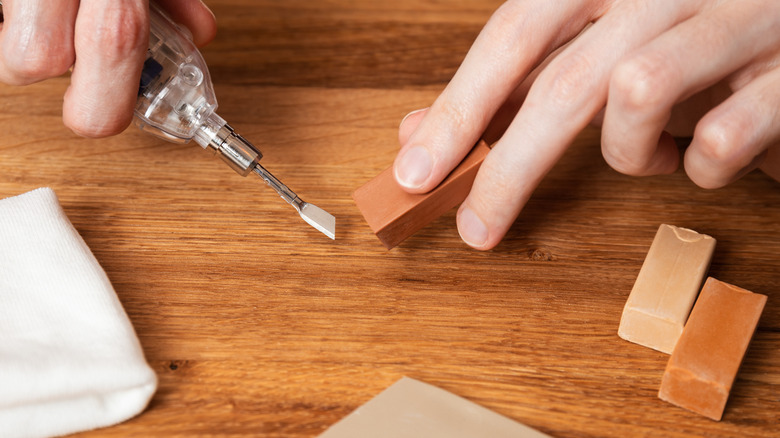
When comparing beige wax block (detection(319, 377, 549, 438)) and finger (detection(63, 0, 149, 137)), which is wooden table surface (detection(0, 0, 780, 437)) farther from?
finger (detection(63, 0, 149, 137))

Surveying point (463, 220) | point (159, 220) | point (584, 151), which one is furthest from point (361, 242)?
point (584, 151)

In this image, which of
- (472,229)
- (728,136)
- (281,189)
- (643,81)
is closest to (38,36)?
(281,189)

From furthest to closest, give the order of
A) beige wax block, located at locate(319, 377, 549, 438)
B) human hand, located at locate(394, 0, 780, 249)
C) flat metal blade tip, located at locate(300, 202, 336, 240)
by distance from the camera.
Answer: flat metal blade tip, located at locate(300, 202, 336, 240) → human hand, located at locate(394, 0, 780, 249) → beige wax block, located at locate(319, 377, 549, 438)

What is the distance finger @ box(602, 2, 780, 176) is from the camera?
2.32 feet

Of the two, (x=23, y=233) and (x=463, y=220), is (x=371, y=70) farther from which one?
(x=23, y=233)

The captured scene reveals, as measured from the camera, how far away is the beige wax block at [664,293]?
72 centimetres

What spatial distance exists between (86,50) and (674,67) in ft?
2.11

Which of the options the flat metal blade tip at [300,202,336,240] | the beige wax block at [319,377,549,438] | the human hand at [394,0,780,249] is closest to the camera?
the beige wax block at [319,377,549,438]

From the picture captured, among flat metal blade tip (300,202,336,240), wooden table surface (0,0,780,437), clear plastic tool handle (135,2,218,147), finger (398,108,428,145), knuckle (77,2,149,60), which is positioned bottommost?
wooden table surface (0,0,780,437)

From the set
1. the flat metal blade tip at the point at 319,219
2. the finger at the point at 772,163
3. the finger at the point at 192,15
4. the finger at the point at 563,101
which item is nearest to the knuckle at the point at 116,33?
the finger at the point at 192,15

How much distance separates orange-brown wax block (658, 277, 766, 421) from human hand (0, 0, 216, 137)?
2.20ft

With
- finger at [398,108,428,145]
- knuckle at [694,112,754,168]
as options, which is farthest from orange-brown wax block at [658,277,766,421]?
finger at [398,108,428,145]

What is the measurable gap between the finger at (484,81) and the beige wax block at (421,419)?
0.23m

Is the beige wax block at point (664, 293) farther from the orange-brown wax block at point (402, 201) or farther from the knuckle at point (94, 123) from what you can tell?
the knuckle at point (94, 123)
